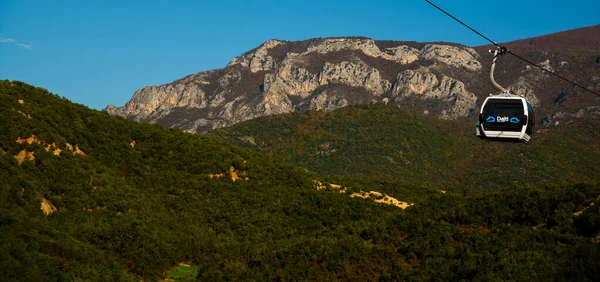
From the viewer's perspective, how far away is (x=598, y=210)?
193 feet

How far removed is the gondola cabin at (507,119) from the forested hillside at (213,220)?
48.7 ft

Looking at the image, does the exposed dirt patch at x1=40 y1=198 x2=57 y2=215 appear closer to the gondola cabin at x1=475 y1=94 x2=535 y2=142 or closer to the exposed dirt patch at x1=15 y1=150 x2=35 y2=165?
the exposed dirt patch at x1=15 y1=150 x2=35 y2=165

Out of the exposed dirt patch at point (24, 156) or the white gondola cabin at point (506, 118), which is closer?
the white gondola cabin at point (506, 118)

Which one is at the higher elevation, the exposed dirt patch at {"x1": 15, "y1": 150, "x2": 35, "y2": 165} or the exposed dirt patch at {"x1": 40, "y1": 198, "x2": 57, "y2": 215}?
the exposed dirt patch at {"x1": 15, "y1": 150, "x2": 35, "y2": 165}

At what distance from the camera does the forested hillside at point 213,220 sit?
Answer: 177 feet

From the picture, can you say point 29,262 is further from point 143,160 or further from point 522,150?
point 522,150

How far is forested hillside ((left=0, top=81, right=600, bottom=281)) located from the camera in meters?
54.1

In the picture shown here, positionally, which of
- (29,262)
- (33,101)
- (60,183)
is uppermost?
(33,101)

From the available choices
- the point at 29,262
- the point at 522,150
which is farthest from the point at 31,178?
the point at 522,150

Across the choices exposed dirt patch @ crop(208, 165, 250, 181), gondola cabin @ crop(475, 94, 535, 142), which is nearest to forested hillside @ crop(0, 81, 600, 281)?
exposed dirt patch @ crop(208, 165, 250, 181)

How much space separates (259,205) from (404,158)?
112172mm

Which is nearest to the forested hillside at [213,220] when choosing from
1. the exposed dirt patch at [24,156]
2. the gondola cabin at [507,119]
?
the exposed dirt patch at [24,156]

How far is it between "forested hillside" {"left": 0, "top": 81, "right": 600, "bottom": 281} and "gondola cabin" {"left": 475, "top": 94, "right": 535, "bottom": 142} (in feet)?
48.7

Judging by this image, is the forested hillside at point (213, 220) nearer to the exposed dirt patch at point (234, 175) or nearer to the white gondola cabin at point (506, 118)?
the exposed dirt patch at point (234, 175)
